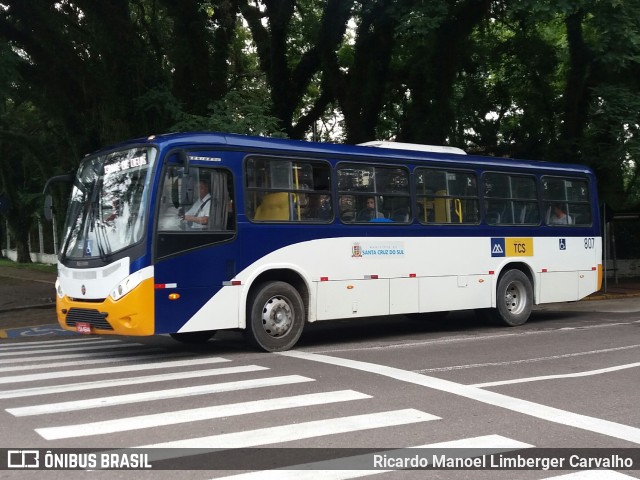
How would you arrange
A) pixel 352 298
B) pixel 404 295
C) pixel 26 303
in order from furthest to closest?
pixel 26 303 < pixel 404 295 < pixel 352 298

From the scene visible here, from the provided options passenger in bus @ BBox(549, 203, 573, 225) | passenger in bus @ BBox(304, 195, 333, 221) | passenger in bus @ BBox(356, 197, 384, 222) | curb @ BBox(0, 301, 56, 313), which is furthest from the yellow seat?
curb @ BBox(0, 301, 56, 313)

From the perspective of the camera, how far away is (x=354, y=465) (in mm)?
5746

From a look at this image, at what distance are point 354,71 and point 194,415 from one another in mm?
17507

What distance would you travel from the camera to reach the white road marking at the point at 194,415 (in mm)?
6781

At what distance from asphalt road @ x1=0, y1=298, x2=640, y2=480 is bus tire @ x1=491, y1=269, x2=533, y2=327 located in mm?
1938

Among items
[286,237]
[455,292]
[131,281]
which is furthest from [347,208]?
[131,281]

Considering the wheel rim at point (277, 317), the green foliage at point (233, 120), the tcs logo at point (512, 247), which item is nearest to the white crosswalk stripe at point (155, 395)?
the wheel rim at point (277, 317)

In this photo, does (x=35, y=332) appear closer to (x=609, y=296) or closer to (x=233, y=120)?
(x=233, y=120)

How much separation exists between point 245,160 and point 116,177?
1.83 meters

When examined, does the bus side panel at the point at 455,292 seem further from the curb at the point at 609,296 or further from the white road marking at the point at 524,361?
the curb at the point at 609,296

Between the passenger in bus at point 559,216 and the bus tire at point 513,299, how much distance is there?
141cm

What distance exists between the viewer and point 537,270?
16.0 metres

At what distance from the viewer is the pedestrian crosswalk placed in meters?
6.30

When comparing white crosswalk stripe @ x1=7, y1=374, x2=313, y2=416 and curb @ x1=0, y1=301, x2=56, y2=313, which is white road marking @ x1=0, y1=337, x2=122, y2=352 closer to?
white crosswalk stripe @ x1=7, y1=374, x2=313, y2=416
